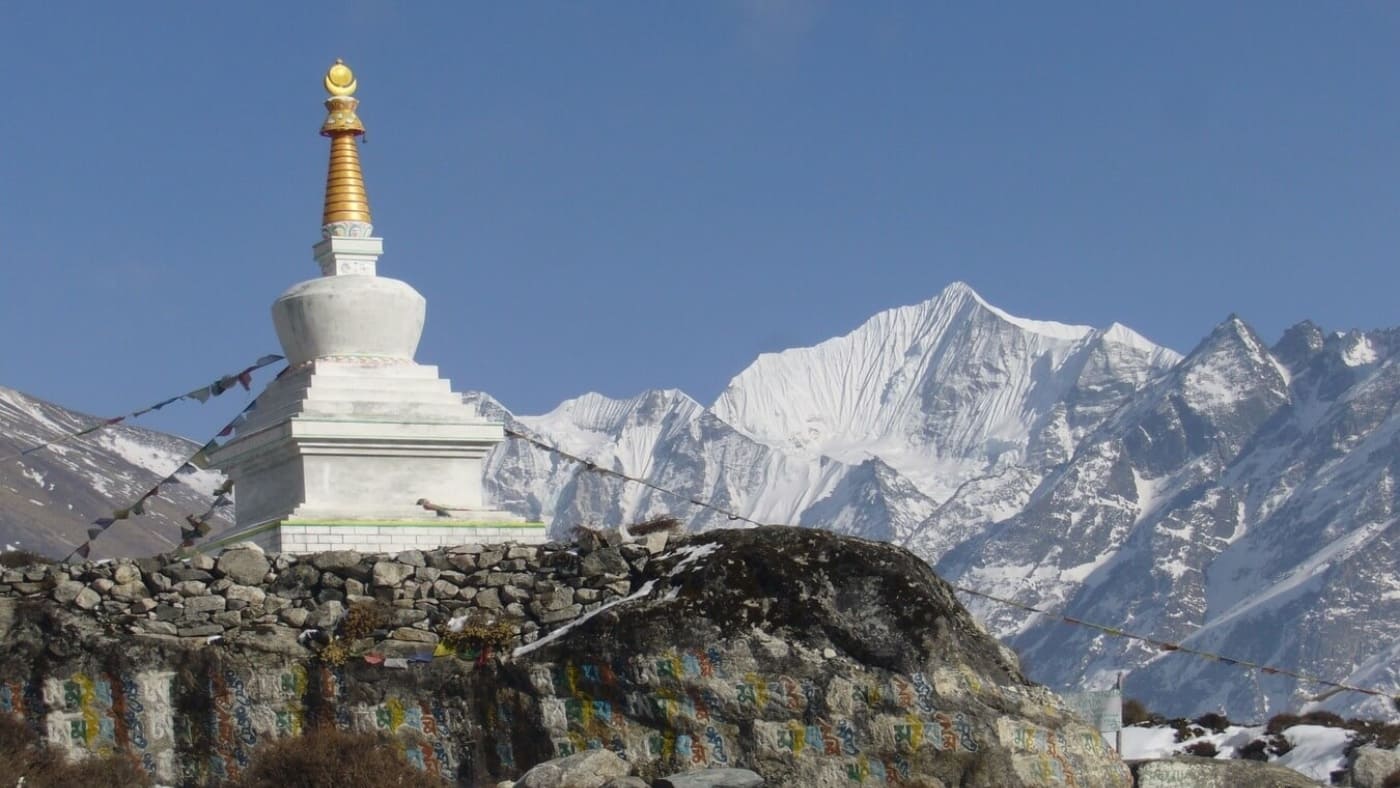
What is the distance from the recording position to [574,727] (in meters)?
18.5

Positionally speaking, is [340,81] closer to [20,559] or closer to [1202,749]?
[20,559]

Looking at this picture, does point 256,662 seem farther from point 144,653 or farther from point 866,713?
point 866,713

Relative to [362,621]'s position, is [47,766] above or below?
below

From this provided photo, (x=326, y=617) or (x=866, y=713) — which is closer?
(x=866, y=713)

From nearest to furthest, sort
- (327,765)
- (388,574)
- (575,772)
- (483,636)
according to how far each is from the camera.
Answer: (575,772), (327,765), (483,636), (388,574)

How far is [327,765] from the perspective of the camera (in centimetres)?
1742

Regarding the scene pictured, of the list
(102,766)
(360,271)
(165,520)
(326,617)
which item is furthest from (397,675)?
(165,520)

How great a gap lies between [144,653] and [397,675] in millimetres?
1909

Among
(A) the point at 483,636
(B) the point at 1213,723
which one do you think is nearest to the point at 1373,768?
(B) the point at 1213,723

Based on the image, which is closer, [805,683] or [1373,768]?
[805,683]

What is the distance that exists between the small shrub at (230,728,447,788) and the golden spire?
24.1 feet

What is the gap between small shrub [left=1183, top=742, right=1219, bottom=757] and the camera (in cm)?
2722

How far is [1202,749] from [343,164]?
11.2 m

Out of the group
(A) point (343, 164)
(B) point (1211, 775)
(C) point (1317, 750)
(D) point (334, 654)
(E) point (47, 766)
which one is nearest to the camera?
(E) point (47, 766)
